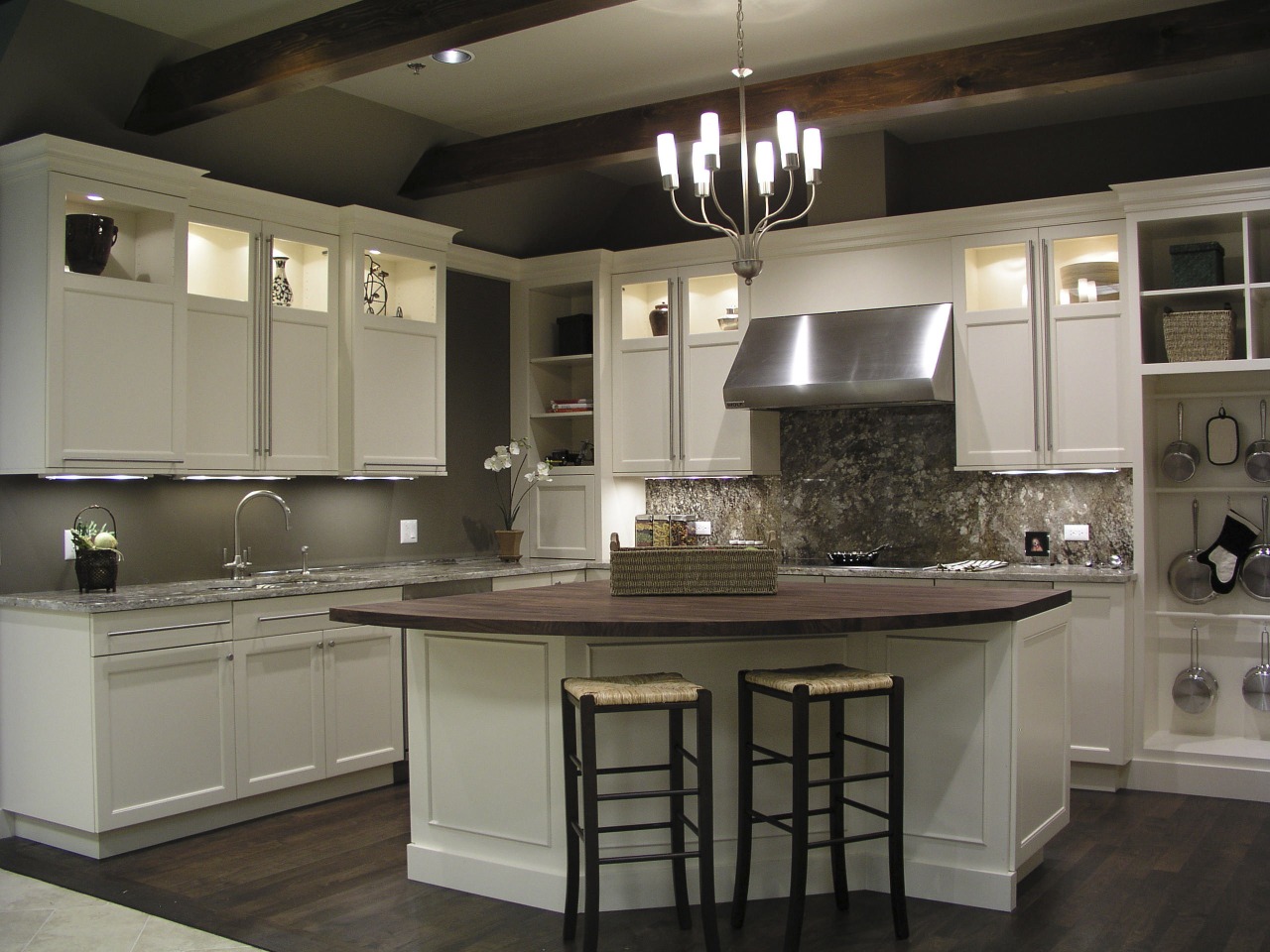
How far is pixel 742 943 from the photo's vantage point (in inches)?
119

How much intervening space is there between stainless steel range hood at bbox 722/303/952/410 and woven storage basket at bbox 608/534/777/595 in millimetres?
1780

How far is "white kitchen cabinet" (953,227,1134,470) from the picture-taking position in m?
4.91

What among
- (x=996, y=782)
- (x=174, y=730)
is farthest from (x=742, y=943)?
(x=174, y=730)

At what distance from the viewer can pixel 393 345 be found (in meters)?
5.29

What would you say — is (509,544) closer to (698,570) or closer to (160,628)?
(160,628)

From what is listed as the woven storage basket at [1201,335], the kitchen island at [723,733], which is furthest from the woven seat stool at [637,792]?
the woven storage basket at [1201,335]

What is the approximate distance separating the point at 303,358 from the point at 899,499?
2.97m

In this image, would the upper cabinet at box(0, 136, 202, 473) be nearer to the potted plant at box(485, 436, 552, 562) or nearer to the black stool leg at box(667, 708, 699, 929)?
the potted plant at box(485, 436, 552, 562)

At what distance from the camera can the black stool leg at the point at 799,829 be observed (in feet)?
9.45

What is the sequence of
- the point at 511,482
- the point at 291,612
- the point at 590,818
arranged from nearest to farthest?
the point at 590,818, the point at 291,612, the point at 511,482

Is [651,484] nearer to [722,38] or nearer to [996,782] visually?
[722,38]

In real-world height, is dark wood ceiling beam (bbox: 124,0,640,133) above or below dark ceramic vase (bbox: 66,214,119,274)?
above

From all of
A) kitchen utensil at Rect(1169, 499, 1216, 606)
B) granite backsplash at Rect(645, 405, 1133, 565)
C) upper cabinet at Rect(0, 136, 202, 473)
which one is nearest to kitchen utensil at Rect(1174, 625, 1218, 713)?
kitchen utensil at Rect(1169, 499, 1216, 606)

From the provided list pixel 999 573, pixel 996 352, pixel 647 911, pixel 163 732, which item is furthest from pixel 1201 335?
pixel 163 732
